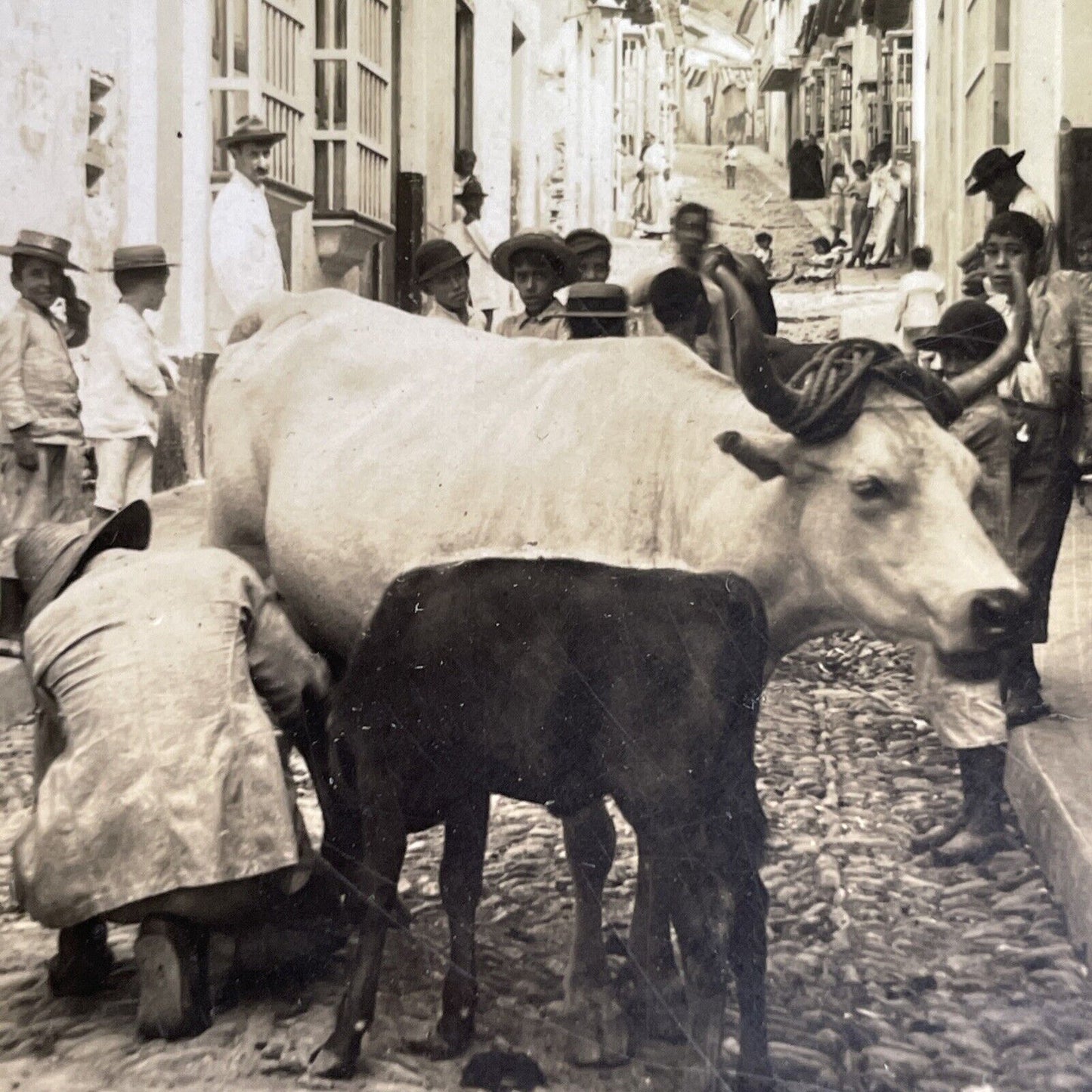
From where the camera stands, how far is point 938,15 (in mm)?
3730

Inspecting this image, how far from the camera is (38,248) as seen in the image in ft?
12.5

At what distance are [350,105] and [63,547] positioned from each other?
47.3 inches

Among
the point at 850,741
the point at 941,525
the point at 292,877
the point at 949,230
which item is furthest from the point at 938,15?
the point at 292,877


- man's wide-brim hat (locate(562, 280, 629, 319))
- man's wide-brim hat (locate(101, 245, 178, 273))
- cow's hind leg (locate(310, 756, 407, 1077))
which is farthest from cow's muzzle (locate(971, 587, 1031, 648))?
man's wide-brim hat (locate(101, 245, 178, 273))

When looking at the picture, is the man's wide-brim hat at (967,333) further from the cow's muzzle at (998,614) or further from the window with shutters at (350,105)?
the window with shutters at (350,105)

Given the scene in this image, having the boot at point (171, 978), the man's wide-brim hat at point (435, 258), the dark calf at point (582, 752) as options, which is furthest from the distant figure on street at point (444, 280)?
the boot at point (171, 978)

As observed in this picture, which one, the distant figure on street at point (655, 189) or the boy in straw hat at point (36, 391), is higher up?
the distant figure on street at point (655, 189)

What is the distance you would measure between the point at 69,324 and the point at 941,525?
204 centimetres

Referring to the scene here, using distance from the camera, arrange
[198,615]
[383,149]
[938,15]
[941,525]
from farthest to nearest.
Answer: [383,149] → [938,15] → [198,615] → [941,525]

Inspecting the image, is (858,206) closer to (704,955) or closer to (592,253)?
(592,253)

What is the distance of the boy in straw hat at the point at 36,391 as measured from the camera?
3.84 m

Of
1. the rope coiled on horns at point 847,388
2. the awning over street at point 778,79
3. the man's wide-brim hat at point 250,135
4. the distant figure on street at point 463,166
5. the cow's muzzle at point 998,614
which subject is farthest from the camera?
the distant figure on street at point 463,166

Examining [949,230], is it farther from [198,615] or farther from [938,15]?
[198,615]

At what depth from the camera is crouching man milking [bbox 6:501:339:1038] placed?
10.9ft
